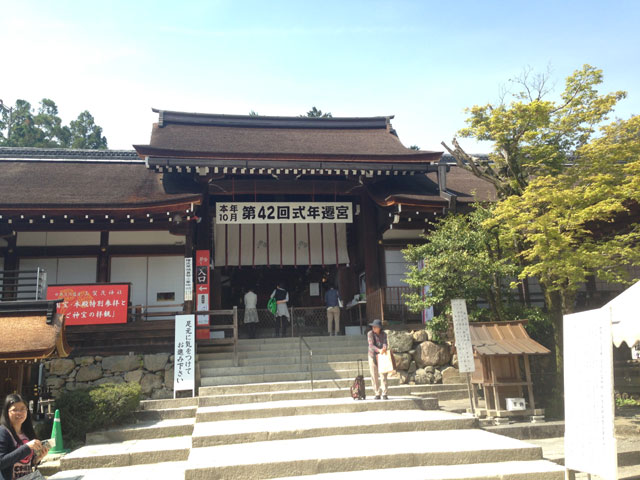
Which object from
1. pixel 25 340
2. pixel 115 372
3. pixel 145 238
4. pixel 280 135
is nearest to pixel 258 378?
pixel 115 372

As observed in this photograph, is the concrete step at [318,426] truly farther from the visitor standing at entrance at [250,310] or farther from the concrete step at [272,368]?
the visitor standing at entrance at [250,310]

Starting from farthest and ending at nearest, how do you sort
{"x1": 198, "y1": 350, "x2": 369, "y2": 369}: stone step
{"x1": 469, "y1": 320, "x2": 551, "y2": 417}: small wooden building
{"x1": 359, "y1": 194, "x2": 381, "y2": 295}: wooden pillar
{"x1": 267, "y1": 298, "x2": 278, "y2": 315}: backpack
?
{"x1": 267, "y1": 298, "x2": 278, "y2": 315}: backpack
{"x1": 359, "y1": 194, "x2": 381, "y2": 295}: wooden pillar
{"x1": 198, "y1": 350, "x2": 369, "y2": 369}: stone step
{"x1": 469, "y1": 320, "x2": 551, "y2": 417}: small wooden building

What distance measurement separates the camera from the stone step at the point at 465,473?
19.0 ft

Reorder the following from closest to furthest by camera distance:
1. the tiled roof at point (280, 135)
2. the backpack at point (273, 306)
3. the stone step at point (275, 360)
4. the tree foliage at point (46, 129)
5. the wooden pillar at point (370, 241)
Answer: the stone step at point (275, 360), the wooden pillar at point (370, 241), the backpack at point (273, 306), the tiled roof at point (280, 135), the tree foliage at point (46, 129)

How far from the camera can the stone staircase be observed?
5984 mm

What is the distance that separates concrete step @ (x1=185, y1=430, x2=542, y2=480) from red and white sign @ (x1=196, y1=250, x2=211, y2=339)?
589 cm

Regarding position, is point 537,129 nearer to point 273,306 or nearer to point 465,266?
point 465,266

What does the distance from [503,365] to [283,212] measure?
710 centimetres

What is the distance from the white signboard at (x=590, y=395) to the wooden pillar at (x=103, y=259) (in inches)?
430

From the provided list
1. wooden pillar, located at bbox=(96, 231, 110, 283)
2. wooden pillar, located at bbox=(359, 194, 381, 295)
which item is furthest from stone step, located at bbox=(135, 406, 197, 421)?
wooden pillar, located at bbox=(359, 194, 381, 295)

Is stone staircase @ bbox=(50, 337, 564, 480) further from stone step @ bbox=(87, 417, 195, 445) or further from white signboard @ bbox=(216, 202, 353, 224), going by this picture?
white signboard @ bbox=(216, 202, 353, 224)

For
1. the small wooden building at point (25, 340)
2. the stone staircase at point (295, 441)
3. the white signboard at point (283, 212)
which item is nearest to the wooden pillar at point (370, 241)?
the white signboard at point (283, 212)

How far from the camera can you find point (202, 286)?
494 inches

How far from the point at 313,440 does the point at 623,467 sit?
14.9 ft
